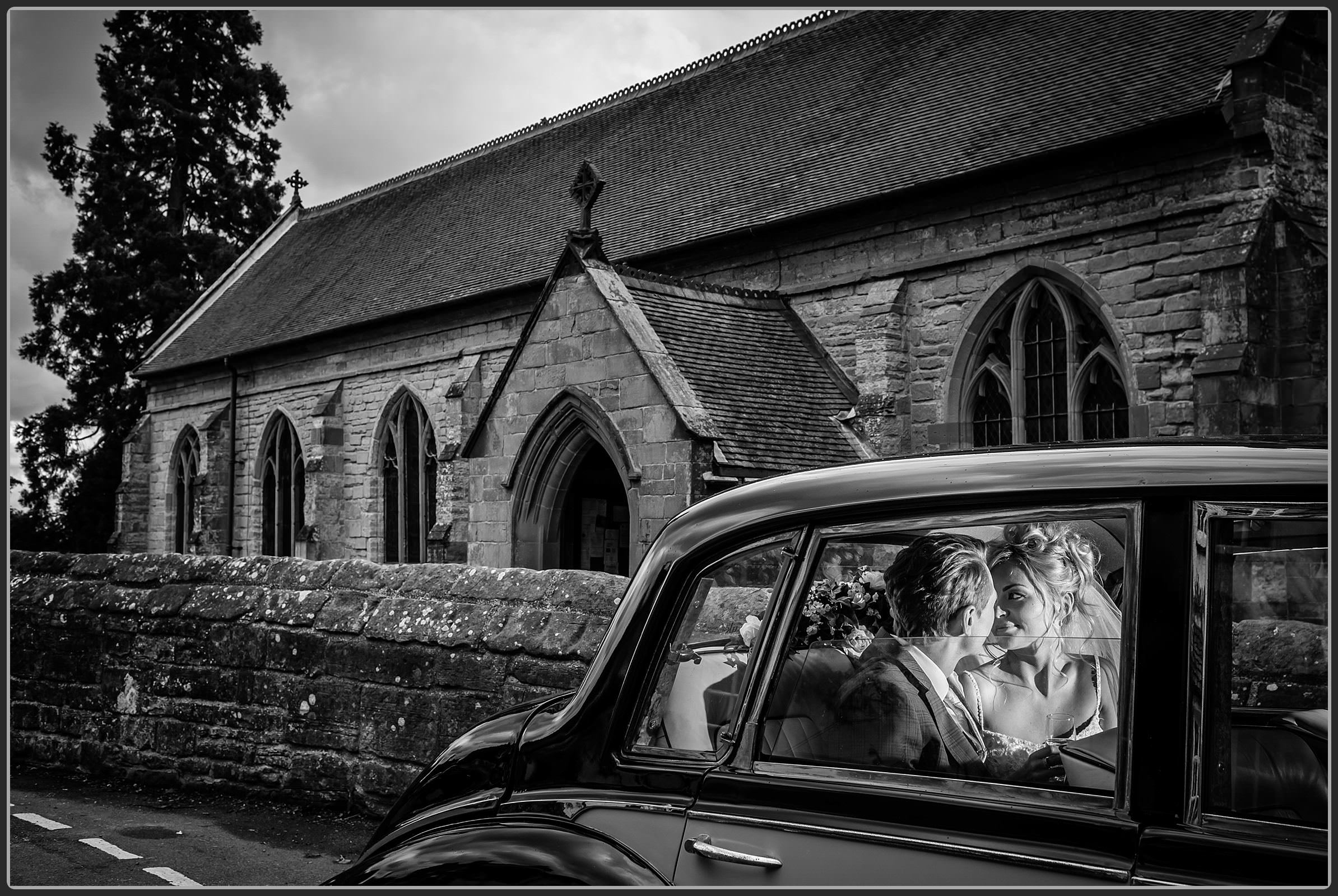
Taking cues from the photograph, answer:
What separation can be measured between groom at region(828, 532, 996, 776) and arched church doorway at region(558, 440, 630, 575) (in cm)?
1183

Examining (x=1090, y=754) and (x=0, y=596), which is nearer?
(x=1090, y=754)

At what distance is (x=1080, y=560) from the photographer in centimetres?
217

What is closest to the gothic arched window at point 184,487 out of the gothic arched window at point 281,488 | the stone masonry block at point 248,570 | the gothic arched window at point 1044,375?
the gothic arched window at point 281,488

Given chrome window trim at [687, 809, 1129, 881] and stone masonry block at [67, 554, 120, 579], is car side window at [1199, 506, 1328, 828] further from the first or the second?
stone masonry block at [67, 554, 120, 579]

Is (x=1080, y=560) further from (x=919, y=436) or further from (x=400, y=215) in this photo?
(x=400, y=215)

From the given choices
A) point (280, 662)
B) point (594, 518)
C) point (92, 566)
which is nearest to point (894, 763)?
point (280, 662)

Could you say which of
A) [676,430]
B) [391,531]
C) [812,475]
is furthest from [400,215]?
[812,475]

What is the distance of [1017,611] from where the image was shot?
226 cm

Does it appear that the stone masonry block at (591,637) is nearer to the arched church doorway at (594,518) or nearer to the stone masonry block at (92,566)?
the stone masonry block at (92,566)

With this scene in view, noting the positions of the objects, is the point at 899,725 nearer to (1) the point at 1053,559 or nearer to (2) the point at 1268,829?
(1) the point at 1053,559

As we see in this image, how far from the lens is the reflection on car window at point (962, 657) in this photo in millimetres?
2146

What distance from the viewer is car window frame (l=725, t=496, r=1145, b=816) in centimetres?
206

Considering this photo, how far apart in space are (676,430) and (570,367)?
6.43 ft

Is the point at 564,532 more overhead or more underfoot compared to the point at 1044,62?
more underfoot
